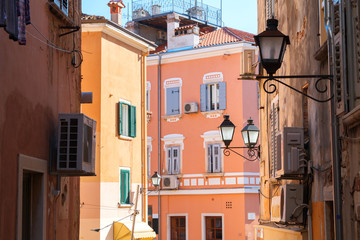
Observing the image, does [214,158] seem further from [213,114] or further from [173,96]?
[173,96]

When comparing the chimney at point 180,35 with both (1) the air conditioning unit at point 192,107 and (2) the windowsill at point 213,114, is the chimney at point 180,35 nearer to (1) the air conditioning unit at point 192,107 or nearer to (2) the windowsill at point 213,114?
(1) the air conditioning unit at point 192,107

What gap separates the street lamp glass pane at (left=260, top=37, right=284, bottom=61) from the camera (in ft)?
29.4

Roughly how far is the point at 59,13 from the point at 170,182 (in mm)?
23143

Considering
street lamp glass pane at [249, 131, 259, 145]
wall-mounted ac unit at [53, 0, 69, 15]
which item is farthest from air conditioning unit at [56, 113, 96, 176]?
street lamp glass pane at [249, 131, 259, 145]

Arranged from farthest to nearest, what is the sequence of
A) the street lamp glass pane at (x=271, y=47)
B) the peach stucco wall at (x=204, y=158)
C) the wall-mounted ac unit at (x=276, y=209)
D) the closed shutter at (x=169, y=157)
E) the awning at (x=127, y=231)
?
the closed shutter at (x=169, y=157) < the peach stucco wall at (x=204, y=158) < the awning at (x=127, y=231) < the wall-mounted ac unit at (x=276, y=209) < the street lamp glass pane at (x=271, y=47)

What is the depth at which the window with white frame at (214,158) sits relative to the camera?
110ft

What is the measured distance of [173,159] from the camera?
3484 centimetres

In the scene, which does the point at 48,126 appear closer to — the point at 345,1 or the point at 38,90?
the point at 38,90

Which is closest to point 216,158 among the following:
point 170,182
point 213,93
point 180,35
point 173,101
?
point 170,182

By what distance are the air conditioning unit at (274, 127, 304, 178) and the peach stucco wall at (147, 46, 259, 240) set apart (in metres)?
21.0

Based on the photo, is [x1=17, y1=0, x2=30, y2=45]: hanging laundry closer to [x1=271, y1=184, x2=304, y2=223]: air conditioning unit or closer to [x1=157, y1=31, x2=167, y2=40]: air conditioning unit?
[x1=271, y1=184, x2=304, y2=223]: air conditioning unit

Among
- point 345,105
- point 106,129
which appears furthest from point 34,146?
point 106,129

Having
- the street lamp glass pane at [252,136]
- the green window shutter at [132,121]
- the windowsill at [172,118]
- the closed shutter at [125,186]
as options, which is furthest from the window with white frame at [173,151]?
the street lamp glass pane at [252,136]

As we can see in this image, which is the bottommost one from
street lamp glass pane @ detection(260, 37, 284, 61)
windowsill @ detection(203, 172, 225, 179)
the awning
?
the awning
